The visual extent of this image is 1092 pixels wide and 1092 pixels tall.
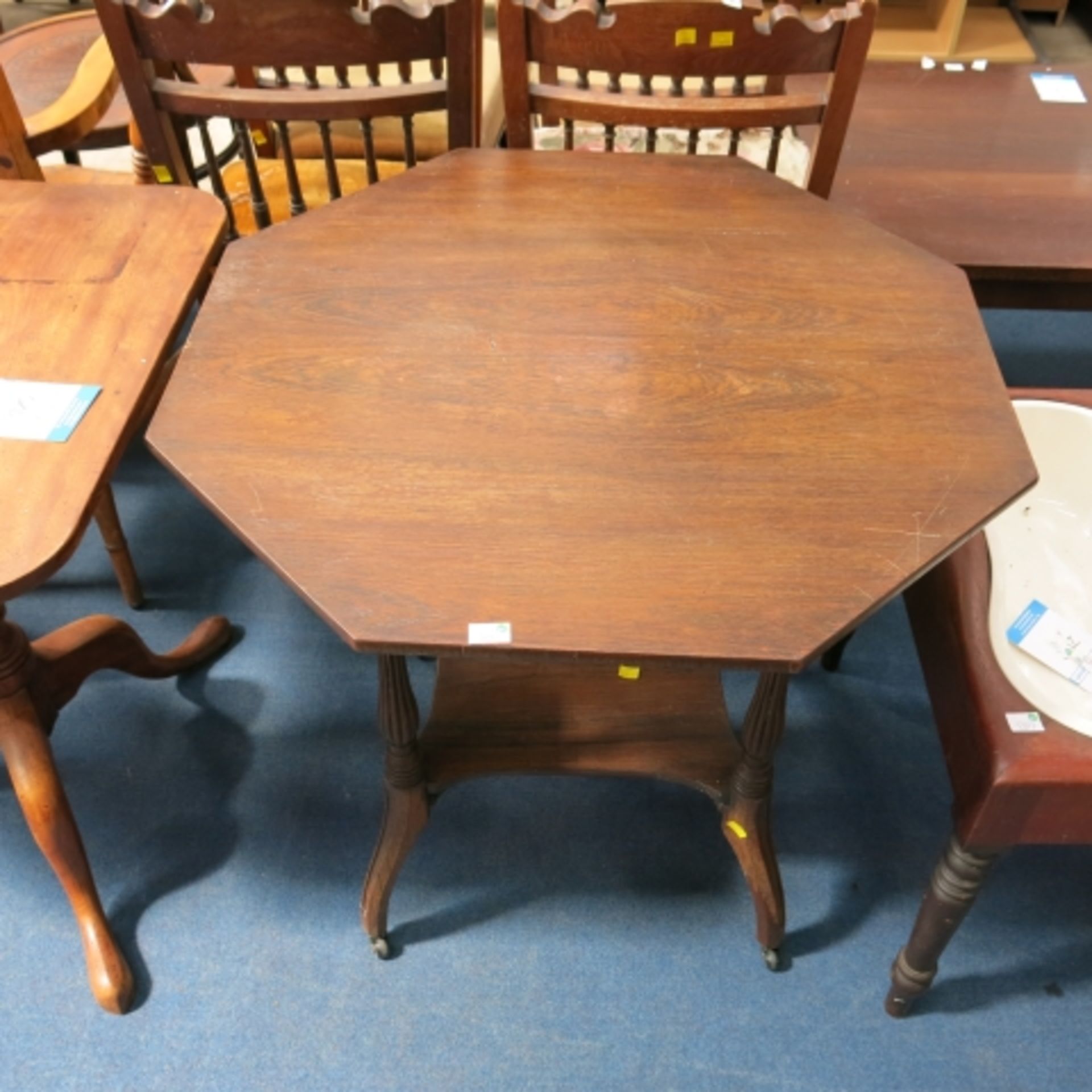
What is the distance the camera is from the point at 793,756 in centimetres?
164

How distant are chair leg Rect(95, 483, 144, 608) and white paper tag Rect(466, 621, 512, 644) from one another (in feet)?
3.35

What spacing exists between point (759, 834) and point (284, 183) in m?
1.50

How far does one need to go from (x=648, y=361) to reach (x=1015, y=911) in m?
1.02

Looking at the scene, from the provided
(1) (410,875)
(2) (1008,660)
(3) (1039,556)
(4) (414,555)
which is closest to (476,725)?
(1) (410,875)

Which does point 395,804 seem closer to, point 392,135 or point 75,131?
point 75,131

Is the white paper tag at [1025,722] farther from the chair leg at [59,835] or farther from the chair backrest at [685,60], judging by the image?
the chair leg at [59,835]

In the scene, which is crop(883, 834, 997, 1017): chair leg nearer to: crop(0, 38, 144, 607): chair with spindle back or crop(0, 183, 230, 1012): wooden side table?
crop(0, 183, 230, 1012): wooden side table

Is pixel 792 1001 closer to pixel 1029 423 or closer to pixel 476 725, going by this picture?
pixel 476 725

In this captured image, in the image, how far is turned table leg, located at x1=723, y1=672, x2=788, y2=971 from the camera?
1266 millimetres

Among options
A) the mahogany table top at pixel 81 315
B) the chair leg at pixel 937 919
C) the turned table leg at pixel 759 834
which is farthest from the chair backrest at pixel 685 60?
the chair leg at pixel 937 919

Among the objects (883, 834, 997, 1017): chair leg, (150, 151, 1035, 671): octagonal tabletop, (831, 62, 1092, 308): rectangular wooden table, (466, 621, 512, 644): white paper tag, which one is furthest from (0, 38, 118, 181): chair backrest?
(883, 834, 997, 1017): chair leg

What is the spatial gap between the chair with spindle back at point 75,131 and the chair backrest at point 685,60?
67 cm

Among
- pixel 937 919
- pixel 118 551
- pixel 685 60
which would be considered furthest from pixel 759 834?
pixel 118 551

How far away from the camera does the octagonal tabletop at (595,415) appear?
88 cm
